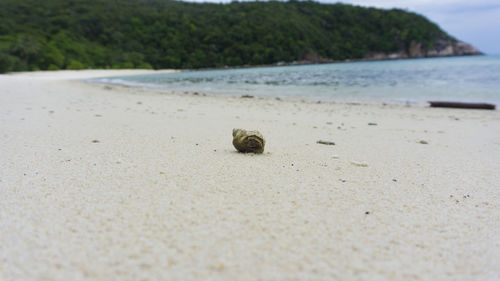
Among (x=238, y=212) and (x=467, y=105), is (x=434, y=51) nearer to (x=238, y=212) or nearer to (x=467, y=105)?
(x=467, y=105)

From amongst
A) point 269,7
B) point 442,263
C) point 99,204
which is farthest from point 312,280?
point 269,7

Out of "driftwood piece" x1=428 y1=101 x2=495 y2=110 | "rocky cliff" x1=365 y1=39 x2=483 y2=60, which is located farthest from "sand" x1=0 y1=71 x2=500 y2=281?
"rocky cliff" x1=365 y1=39 x2=483 y2=60

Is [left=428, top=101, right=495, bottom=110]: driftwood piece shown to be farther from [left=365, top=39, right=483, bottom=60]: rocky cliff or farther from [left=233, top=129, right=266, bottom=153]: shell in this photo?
[left=365, top=39, right=483, bottom=60]: rocky cliff

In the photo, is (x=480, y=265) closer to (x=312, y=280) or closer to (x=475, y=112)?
(x=312, y=280)

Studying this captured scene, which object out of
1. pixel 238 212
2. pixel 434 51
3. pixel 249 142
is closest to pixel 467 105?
pixel 249 142

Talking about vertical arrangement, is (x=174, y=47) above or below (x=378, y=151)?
above
